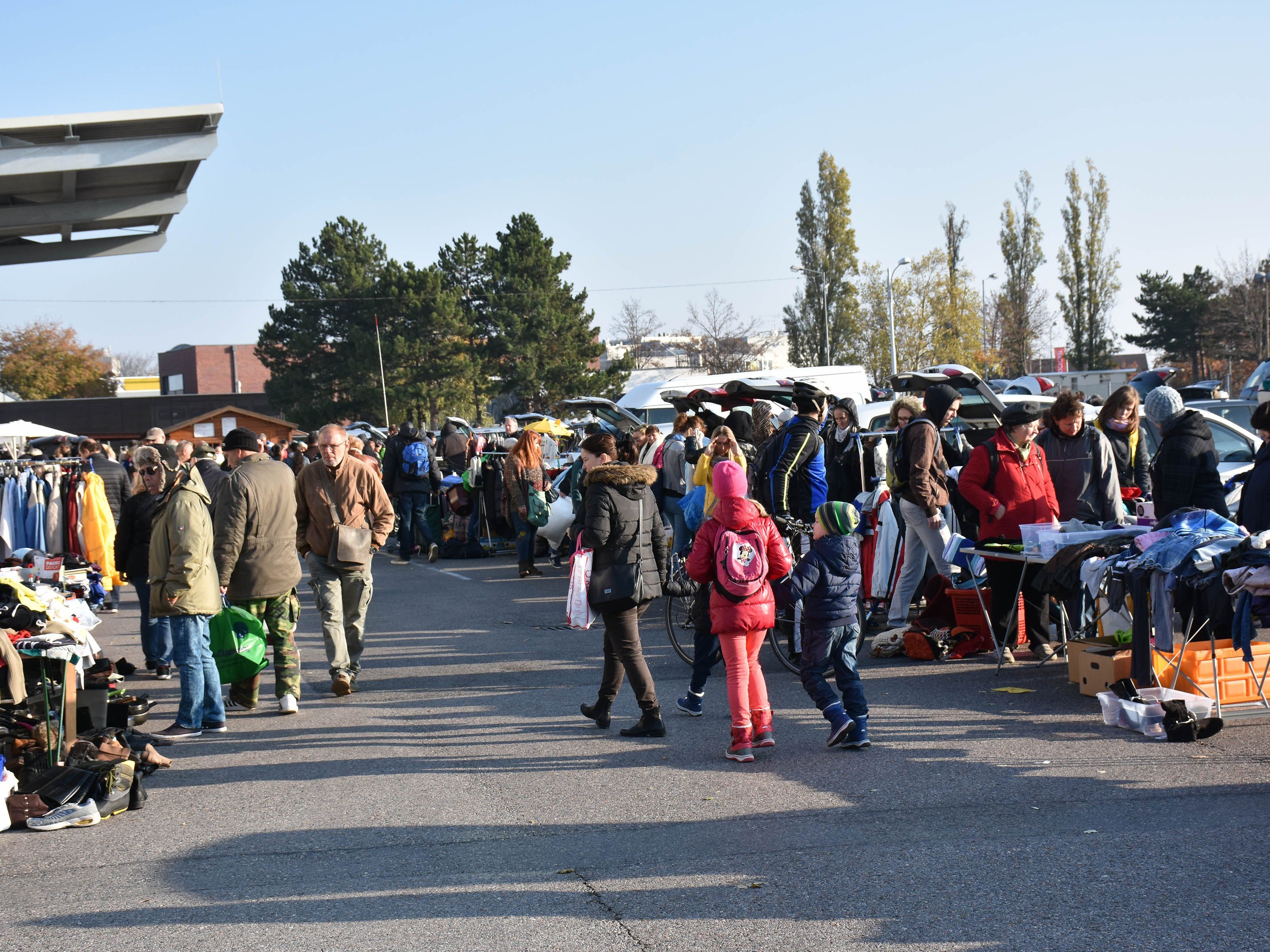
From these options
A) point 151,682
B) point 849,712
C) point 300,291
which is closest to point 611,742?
point 849,712

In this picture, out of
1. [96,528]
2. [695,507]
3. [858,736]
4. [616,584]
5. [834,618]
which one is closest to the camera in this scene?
[858,736]

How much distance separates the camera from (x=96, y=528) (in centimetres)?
1498

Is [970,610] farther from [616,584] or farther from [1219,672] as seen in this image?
[616,584]

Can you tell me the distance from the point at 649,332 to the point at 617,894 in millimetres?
74427

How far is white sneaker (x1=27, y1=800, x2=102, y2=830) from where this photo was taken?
19.4ft

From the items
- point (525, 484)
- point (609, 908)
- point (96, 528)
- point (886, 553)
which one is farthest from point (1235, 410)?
point (96, 528)

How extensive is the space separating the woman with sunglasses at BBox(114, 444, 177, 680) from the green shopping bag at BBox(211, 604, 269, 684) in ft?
3.74

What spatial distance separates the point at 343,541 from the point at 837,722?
404 centimetres

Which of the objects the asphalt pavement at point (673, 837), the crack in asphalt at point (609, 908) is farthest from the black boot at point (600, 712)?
the crack in asphalt at point (609, 908)

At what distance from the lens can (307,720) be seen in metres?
8.26

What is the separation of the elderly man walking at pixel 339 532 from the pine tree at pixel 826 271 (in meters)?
54.5

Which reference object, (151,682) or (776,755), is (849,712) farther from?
(151,682)

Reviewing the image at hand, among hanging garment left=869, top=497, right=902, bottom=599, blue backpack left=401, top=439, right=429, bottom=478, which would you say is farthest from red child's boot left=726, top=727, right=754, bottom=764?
blue backpack left=401, top=439, right=429, bottom=478

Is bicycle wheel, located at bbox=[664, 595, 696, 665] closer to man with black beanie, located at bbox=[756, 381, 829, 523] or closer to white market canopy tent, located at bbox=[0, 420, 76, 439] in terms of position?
man with black beanie, located at bbox=[756, 381, 829, 523]
